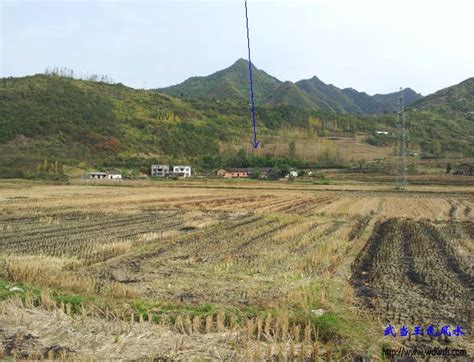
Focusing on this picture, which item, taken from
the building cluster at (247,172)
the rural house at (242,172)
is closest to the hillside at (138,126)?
the building cluster at (247,172)

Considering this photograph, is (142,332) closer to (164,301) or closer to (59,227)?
(164,301)

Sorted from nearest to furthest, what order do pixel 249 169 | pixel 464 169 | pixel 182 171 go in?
pixel 464 169
pixel 182 171
pixel 249 169

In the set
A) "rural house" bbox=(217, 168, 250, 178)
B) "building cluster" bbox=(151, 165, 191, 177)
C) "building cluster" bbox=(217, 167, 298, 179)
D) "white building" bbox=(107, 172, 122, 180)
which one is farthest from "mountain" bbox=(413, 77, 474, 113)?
"white building" bbox=(107, 172, 122, 180)

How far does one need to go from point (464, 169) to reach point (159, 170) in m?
53.3

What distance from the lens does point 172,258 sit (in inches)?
467

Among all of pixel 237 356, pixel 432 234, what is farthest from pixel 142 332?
pixel 432 234

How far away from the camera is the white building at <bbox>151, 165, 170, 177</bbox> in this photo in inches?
3305

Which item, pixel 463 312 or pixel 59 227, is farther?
pixel 59 227

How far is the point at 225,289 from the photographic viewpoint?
28.5ft

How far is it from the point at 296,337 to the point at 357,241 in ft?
32.8

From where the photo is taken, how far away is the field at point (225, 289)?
581 cm

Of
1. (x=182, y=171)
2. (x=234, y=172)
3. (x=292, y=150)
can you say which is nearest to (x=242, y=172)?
(x=234, y=172)

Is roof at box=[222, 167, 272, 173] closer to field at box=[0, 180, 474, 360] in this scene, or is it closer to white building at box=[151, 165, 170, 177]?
white building at box=[151, 165, 170, 177]

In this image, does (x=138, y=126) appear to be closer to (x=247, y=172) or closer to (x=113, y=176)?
(x=247, y=172)
